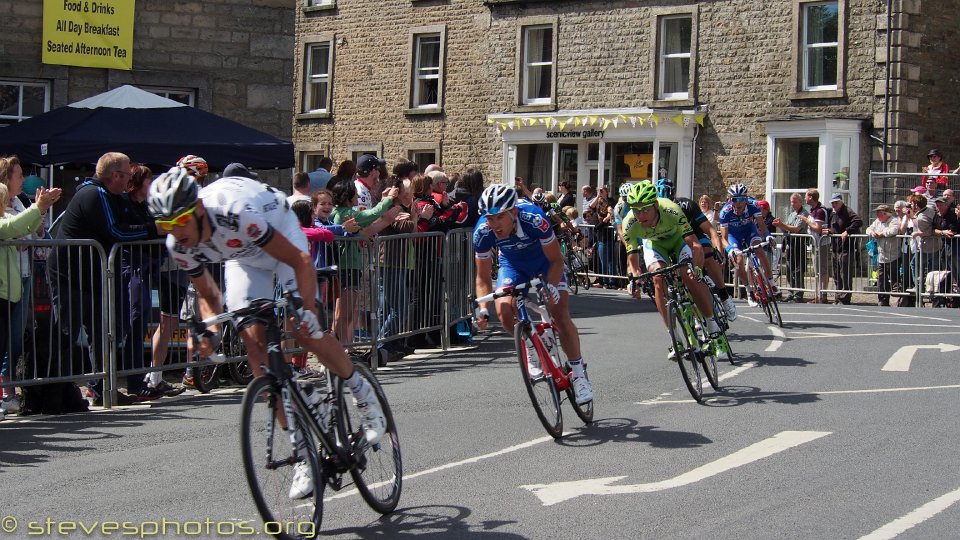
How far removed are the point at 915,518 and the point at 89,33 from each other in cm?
1544

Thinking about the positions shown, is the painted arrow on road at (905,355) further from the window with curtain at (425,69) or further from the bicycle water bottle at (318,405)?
the window with curtain at (425,69)

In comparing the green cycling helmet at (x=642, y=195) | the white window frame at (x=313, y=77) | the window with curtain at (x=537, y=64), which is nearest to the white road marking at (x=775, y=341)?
the green cycling helmet at (x=642, y=195)

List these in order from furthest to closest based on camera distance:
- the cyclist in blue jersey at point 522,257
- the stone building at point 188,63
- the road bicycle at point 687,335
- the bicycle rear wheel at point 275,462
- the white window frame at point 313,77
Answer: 1. the white window frame at point 313,77
2. the stone building at point 188,63
3. the road bicycle at point 687,335
4. the cyclist in blue jersey at point 522,257
5. the bicycle rear wheel at point 275,462

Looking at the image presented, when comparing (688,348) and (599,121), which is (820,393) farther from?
(599,121)

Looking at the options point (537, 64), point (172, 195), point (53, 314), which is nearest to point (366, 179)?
point (53, 314)

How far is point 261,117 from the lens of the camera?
67.7 ft

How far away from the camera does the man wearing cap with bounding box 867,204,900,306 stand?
22.2 metres

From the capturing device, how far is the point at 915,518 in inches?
270

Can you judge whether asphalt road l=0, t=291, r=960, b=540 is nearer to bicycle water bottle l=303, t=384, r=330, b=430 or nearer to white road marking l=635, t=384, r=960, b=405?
white road marking l=635, t=384, r=960, b=405

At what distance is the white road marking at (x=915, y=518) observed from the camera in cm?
651

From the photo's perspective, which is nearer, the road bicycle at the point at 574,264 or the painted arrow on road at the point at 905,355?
the painted arrow on road at the point at 905,355

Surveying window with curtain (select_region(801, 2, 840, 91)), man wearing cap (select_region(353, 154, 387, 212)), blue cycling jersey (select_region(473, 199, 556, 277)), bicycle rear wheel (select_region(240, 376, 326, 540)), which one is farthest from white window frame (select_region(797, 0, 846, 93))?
bicycle rear wheel (select_region(240, 376, 326, 540))

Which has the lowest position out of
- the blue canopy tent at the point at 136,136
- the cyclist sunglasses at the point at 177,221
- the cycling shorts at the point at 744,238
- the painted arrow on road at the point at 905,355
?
the painted arrow on road at the point at 905,355

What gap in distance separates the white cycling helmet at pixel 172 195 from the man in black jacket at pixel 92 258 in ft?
14.9
